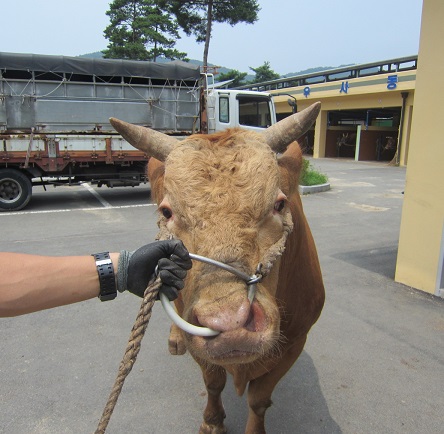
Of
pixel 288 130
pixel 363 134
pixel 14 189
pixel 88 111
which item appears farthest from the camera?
pixel 363 134

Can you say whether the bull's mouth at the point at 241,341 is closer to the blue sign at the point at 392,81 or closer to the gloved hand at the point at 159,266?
the gloved hand at the point at 159,266

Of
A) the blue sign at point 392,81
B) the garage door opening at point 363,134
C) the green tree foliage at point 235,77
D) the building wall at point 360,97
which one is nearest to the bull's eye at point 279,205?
the building wall at point 360,97

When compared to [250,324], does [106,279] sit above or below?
above

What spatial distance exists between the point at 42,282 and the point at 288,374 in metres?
2.46

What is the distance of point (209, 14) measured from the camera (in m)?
28.4

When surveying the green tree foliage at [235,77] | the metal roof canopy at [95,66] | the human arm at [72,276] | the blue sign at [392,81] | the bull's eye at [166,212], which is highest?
the green tree foliage at [235,77]

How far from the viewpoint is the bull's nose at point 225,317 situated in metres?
1.45

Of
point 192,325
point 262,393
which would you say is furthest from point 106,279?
point 262,393

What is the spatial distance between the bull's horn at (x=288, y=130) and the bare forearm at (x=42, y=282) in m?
1.13

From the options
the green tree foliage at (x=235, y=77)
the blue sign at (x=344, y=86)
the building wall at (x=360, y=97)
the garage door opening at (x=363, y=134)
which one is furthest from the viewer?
the green tree foliage at (x=235, y=77)

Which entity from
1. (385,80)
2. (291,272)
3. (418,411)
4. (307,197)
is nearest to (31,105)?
(307,197)

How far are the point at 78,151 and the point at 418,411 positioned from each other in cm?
954

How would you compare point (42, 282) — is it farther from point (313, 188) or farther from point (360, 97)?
point (360, 97)

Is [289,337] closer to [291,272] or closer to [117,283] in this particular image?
[291,272]
